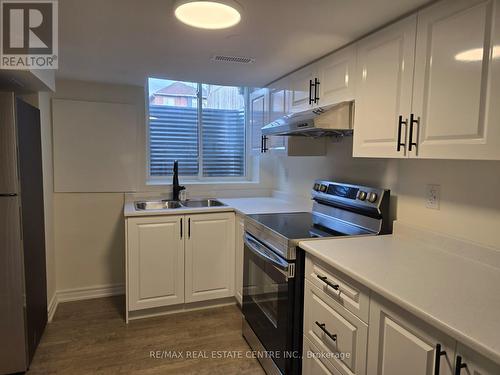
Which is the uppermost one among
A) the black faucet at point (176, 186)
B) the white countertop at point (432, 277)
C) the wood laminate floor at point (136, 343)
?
the black faucet at point (176, 186)

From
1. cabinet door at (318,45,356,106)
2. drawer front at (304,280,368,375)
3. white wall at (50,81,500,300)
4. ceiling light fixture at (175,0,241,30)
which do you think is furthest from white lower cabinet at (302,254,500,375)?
ceiling light fixture at (175,0,241,30)

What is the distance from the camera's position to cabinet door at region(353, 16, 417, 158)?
5.11ft

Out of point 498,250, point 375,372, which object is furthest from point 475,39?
point 375,372

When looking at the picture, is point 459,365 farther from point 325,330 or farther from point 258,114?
point 258,114

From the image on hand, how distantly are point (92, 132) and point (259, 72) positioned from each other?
5.34ft

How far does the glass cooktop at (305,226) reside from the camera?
1.98 metres

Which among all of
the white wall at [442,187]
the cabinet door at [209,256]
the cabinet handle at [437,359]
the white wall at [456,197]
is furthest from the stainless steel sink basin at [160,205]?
the cabinet handle at [437,359]

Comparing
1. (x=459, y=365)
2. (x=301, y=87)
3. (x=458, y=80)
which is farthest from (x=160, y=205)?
(x=459, y=365)

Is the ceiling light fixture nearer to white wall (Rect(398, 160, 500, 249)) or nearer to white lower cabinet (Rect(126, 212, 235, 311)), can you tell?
white wall (Rect(398, 160, 500, 249))

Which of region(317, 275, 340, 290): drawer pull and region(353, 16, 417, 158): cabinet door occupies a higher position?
region(353, 16, 417, 158): cabinet door

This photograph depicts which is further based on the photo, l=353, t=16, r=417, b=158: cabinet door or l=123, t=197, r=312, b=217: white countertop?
l=123, t=197, r=312, b=217: white countertop

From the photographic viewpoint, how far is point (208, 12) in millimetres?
1473

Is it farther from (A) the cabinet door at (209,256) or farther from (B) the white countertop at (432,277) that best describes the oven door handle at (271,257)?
(A) the cabinet door at (209,256)

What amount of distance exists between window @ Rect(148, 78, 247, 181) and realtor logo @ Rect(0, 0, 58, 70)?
1.57 m
